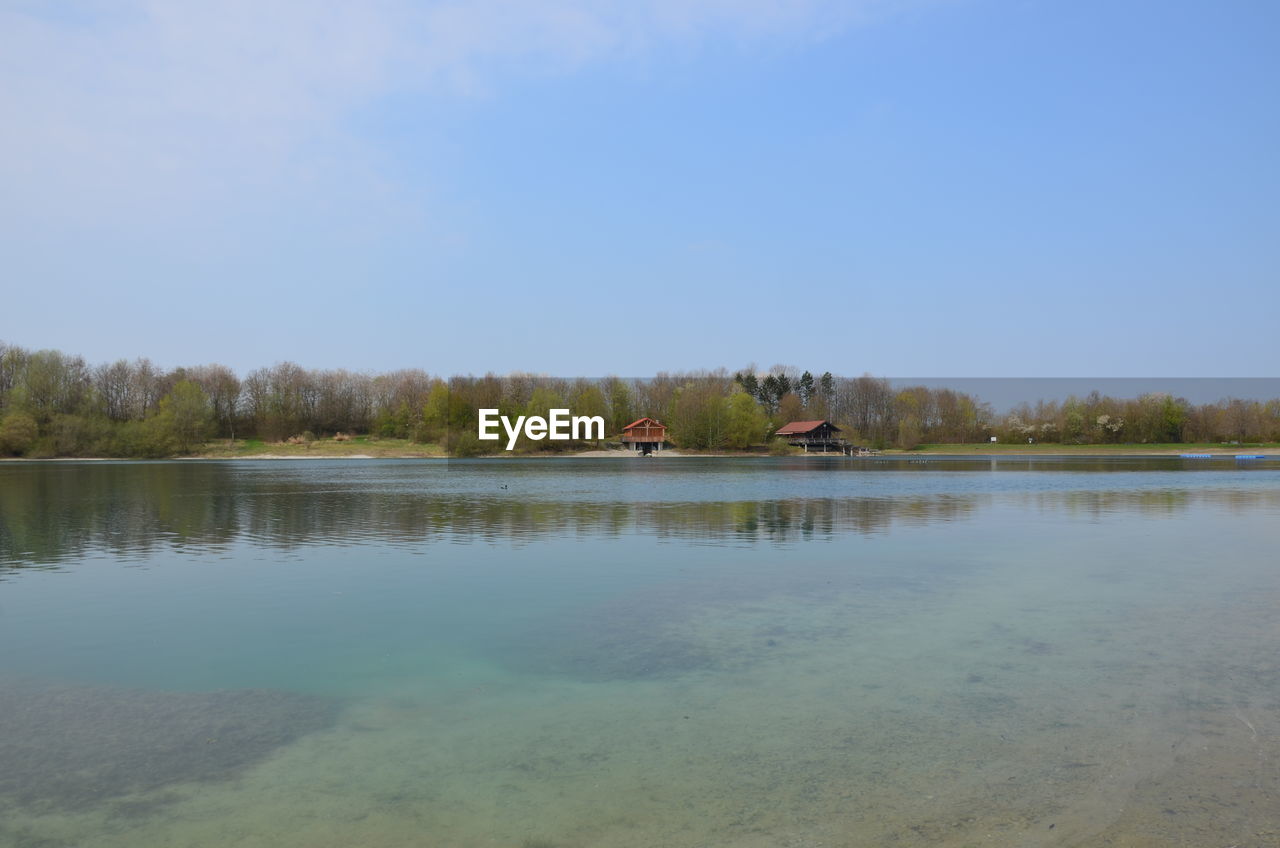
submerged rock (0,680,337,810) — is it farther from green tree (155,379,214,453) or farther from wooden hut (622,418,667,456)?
wooden hut (622,418,667,456)

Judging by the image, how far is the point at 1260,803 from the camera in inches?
225

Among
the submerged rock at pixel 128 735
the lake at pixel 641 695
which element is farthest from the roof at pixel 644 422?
the submerged rock at pixel 128 735

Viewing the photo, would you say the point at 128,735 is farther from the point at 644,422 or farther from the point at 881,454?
the point at 881,454

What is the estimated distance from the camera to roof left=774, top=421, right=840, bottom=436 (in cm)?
11606

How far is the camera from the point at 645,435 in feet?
378

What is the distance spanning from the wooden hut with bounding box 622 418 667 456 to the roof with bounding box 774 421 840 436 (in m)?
18.0

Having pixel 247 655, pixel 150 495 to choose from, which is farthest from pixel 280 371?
pixel 247 655

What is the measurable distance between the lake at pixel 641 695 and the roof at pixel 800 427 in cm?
9701

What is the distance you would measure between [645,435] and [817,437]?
24.5 metres

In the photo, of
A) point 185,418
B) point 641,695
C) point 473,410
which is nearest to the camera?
point 641,695

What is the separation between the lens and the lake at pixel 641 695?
5.59m

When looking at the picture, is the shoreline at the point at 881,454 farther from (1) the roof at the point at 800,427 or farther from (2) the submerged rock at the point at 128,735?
(2) the submerged rock at the point at 128,735

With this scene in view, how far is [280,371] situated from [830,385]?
83.3m

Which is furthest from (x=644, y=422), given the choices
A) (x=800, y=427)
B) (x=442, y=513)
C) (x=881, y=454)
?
(x=442, y=513)
